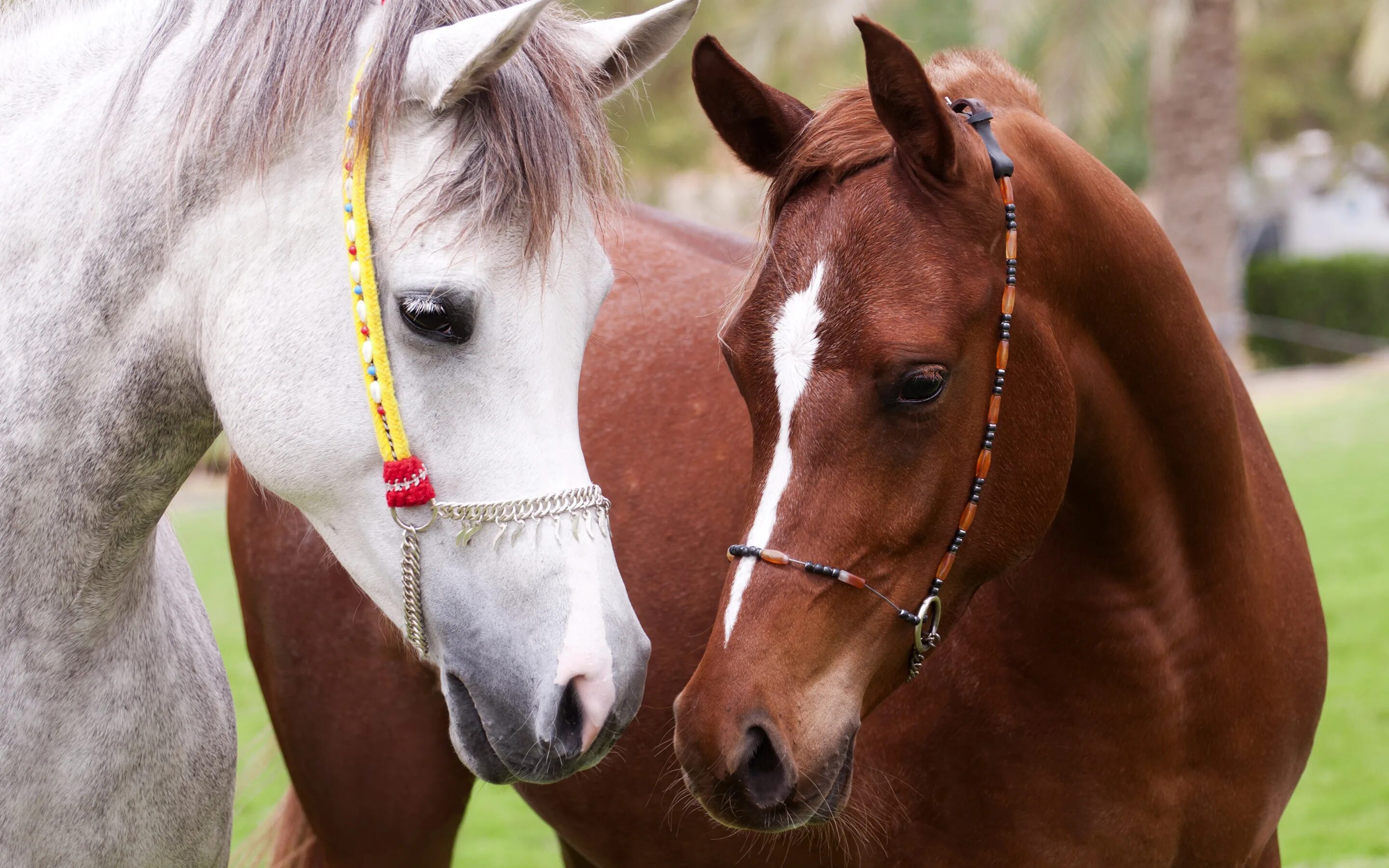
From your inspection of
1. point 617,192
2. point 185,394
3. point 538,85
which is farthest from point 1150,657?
point 185,394

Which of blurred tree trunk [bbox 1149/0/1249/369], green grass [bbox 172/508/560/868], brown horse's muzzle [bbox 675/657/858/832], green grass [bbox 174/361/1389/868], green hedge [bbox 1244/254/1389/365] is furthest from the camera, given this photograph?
green hedge [bbox 1244/254/1389/365]

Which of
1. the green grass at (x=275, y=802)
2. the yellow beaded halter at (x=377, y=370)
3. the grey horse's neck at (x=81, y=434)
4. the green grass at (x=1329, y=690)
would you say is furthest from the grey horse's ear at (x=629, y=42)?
the green grass at (x=1329, y=690)

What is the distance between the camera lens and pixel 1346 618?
23.6 ft

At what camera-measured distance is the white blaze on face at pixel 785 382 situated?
1979 millimetres

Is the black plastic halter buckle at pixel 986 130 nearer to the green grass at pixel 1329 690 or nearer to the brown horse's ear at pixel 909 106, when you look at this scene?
the brown horse's ear at pixel 909 106

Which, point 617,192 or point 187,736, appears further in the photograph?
point 187,736

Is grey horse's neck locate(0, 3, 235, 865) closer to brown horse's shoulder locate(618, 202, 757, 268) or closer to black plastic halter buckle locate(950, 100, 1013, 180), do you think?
black plastic halter buckle locate(950, 100, 1013, 180)

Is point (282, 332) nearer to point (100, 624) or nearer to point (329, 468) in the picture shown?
point (329, 468)

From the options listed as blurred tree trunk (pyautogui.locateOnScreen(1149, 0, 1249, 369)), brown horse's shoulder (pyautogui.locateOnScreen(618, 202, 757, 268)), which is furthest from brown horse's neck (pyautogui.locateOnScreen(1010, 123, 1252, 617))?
blurred tree trunk (pyautogui.locateOnScreen(1149, 0, 1249, 369))

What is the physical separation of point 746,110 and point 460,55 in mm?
593

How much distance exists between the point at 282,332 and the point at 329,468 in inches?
8.5

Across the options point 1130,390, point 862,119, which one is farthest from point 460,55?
point 1130,390

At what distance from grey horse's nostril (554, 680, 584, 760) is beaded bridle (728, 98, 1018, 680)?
0.37 meters

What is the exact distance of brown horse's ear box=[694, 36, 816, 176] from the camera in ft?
7.11
